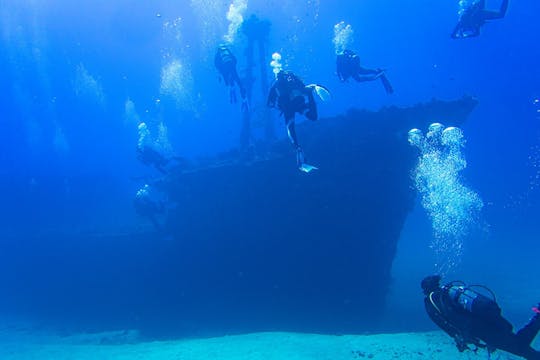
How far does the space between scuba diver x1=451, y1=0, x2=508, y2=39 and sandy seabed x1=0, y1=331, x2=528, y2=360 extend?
772 centimetres

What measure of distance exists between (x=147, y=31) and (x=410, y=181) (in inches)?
2165

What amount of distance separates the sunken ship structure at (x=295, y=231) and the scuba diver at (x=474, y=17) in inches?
162

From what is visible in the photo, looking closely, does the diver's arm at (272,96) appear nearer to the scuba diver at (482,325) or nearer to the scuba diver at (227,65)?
the scuba diver at (227,65)

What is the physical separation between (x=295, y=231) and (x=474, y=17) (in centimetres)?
816

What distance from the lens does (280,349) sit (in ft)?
28.1

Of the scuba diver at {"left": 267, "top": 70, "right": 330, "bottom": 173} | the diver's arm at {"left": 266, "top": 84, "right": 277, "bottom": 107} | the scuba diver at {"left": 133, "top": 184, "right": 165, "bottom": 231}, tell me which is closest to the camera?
the scuba diver at {"left": 267, "top": 70, "right": 330, "bottom": 173}

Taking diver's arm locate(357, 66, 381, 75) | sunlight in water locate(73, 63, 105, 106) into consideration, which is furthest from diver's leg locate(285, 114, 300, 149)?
sunlight in water locate(73, 63, 105, 106)

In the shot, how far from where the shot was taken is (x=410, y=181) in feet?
45.8

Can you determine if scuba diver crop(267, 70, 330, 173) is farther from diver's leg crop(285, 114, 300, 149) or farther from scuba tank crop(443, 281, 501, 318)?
scuba tank crop(443, 281, 501, 318)

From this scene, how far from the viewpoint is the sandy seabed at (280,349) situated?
26.1ft

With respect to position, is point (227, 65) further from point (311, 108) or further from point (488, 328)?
point (488, 328)

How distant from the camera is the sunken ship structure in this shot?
41.7ft

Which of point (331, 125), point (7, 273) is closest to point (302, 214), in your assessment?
point (331, 125)

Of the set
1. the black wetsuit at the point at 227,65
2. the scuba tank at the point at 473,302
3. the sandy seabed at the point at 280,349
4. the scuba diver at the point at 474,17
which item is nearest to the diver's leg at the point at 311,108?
the scuba tank at the point at 473,302
